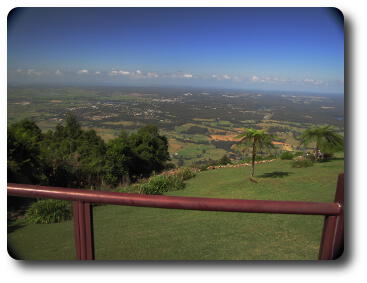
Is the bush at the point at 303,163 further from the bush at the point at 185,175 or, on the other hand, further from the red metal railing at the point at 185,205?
the red metal railing at the point at 185,205

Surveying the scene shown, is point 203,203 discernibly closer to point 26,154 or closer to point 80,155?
point 26,154

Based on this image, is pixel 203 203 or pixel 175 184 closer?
pixel 203 203

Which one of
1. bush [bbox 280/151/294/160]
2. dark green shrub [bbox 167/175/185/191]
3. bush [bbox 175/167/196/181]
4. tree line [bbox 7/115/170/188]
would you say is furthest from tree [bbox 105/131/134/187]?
bush [bbox 280/151/294/160]

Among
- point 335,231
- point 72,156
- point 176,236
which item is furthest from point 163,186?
point 335,231

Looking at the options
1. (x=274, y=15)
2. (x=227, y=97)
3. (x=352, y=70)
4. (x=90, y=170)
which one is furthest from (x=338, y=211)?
(x=90, y=170)

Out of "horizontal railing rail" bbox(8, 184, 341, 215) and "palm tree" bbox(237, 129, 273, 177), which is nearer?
"horizontal railing rail" bbox(8, 184, 341, 215)

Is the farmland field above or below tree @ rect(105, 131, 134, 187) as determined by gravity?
above

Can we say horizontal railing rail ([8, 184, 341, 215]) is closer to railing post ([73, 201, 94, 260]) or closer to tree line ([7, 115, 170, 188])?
railing post ([73, 201, 94, 260])

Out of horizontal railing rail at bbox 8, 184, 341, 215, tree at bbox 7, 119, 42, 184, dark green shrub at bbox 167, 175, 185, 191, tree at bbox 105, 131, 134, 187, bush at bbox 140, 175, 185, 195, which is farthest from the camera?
tree at bbox 105, 131, 134, 187
